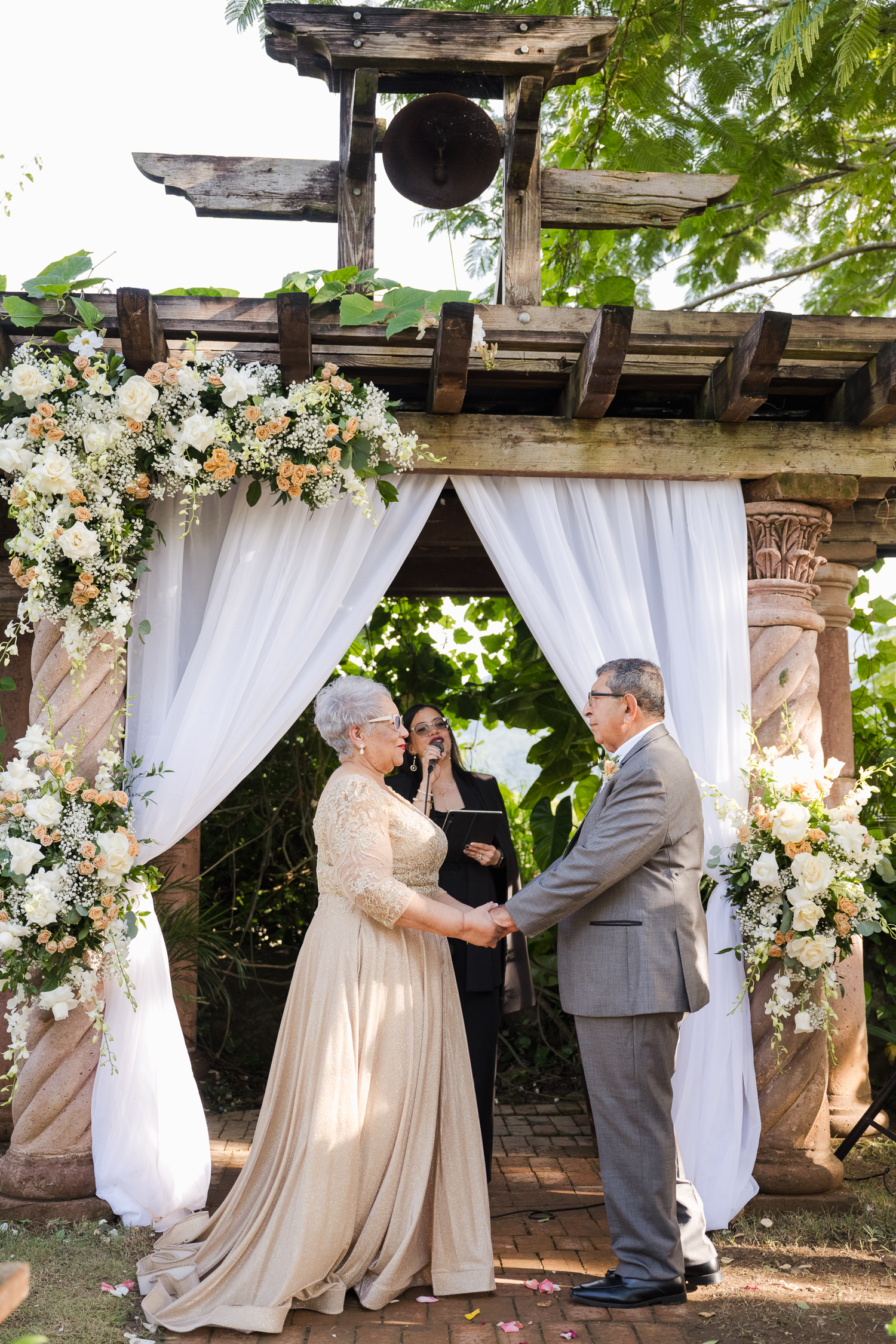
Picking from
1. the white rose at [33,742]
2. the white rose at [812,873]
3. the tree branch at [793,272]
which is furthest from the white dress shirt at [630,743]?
the tree branch at [793,272]

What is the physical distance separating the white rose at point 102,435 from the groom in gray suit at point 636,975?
2122 mm

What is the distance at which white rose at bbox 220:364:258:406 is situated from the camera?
3.94 m

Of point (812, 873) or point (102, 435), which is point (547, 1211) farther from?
point (102, 435)

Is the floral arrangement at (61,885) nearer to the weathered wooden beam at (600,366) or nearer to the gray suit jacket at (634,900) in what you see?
the gray suit jacket at (634,900)

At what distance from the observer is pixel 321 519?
4305 millimetres

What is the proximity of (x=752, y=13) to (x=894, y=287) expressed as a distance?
204cm

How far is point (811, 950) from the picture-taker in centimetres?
384

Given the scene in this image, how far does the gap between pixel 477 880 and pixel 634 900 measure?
3.69 feet

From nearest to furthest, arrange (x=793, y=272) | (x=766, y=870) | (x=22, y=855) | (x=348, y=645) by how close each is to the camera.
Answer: (x=22, y=855) → (x=766, y=870) → (x=348, y=645) → (x=793, y=272)

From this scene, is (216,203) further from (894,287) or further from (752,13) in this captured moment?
(894,287)

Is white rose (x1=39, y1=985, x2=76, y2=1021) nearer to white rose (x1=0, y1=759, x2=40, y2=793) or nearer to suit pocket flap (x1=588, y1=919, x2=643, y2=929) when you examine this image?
white rose (x1=0, y1=759, x2=40, y2=793)

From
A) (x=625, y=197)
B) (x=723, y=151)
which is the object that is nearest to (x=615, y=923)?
(x=625, y=197)

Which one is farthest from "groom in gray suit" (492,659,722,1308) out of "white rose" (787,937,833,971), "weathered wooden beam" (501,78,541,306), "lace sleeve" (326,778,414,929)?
"weathered wooden beam" (501,78,541,306)

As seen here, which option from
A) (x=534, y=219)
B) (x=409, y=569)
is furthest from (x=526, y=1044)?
(x=534, y=219)
